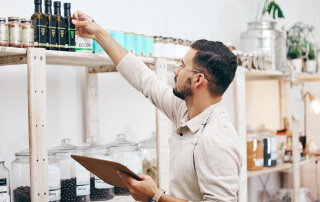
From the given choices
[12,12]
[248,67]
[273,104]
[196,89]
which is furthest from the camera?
[273,104]

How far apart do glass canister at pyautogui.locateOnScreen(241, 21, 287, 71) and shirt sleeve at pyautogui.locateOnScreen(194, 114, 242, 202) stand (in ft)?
5.96

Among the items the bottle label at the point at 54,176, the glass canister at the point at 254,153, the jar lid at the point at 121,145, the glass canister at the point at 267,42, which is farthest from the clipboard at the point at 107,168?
the glass canister at the point at 267,42

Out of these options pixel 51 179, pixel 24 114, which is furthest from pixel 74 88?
pixel 51 179

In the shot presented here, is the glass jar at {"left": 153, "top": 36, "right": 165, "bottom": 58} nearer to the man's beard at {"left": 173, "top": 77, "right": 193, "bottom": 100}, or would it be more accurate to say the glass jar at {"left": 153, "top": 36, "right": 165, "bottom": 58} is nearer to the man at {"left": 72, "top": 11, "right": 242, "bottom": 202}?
the man at {"left": 72, "top": 11, "right": 242, "bottom": 202}

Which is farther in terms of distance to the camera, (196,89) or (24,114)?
(24,114)

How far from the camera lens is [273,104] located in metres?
4.05

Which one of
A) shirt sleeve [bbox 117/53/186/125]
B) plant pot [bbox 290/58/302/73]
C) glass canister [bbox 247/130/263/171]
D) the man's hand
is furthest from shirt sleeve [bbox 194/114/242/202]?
plant pot [bbox 290/58/302/73]

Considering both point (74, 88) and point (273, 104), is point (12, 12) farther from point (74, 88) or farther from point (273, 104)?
point (273, 104)

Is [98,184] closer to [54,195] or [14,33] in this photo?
[54,195]

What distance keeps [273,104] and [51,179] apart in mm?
2622

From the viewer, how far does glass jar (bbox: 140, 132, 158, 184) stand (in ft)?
8.04

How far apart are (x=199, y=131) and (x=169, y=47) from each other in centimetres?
88

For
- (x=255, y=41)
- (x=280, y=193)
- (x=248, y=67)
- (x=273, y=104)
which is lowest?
(x=280, y=193)

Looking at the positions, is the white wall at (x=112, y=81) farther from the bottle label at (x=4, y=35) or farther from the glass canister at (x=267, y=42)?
the bottle label at (x=4, y=35)
